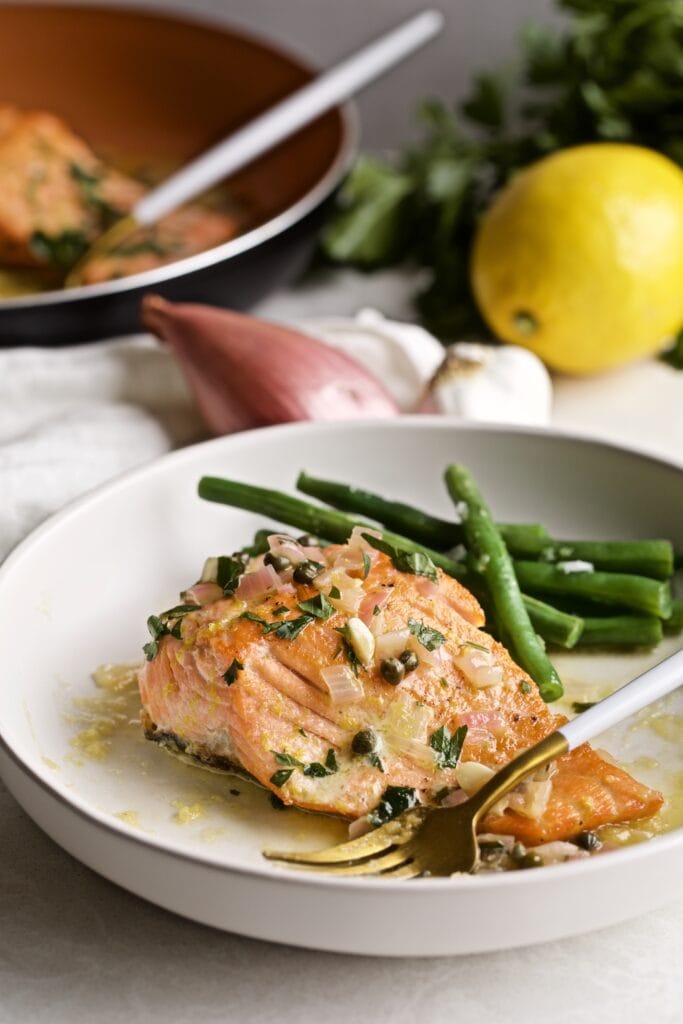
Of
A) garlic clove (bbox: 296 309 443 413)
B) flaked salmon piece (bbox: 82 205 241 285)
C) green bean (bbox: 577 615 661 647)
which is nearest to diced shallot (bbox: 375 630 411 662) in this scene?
green bean (bbox: 577 615 661 647)

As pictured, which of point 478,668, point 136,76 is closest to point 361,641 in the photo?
point 478,668

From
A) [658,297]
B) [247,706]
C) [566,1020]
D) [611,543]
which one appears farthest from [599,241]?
[566,1020]

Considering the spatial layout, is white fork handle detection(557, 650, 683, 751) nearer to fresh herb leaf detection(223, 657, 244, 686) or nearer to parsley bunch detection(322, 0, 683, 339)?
fresh herb leaf detection(223, 657, 244, 686)

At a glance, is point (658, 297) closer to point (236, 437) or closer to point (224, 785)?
point (236, 437)

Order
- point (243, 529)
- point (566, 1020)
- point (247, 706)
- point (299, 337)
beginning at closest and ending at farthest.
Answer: point (566, 1020)
point (247, 706)
point (243, 529)
point (299, 337)

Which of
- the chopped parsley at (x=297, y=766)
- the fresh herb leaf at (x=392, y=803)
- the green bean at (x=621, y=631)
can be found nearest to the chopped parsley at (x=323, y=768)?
the chopped parsley at (x=297, y=766)

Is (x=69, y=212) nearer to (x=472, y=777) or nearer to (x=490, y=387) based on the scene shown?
(x=490, y=387)

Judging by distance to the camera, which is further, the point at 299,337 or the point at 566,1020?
the point at 299,337
